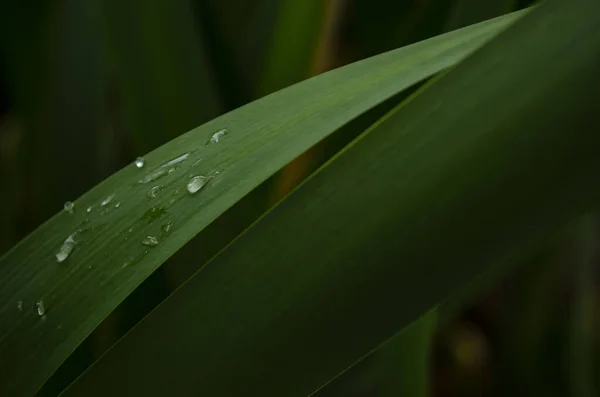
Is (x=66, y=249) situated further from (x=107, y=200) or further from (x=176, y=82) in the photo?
(x=176, y=82)

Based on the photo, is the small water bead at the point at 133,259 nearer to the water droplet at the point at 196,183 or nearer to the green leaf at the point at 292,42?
the water droplet at the point at 196,183

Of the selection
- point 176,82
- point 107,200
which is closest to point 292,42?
point 176,82

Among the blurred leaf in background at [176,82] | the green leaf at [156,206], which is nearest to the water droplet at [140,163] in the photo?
the green leaf at [156,206]

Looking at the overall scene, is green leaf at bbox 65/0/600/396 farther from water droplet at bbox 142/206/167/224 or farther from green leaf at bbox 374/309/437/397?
green leaf at bbox 374/309/437/397

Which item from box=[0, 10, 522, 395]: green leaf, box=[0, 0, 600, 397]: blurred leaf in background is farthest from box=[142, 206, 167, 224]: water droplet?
box=[0, 0, 600, 397]: blurred leaf in background

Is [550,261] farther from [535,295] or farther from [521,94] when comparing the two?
[521,94]

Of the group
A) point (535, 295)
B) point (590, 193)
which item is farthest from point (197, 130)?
point (535, 295)

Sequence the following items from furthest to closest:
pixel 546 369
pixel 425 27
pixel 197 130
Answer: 1. pixel 546 369
2. pixel 425 27
3. pixel 197 130
